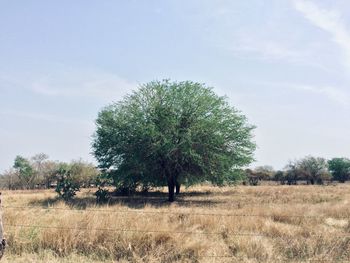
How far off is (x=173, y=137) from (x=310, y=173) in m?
76.9

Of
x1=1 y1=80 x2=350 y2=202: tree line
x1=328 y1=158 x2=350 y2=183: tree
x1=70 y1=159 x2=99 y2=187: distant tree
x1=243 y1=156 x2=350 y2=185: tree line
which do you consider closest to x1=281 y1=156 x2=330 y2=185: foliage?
x1=243 y1=156 x2=350 y2=185: tree line

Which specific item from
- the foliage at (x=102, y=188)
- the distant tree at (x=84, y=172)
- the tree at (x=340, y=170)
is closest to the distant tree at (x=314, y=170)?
the tree at (x=340, y=170)

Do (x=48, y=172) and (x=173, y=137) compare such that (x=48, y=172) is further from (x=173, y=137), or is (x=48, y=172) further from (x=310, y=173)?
Result: (x=310, y=173)

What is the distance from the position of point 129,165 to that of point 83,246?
25538 mm

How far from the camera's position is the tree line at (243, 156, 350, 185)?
100562 mm

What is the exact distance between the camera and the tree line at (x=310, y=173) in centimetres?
10056

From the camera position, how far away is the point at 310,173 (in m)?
100

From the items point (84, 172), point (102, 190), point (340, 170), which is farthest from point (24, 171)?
point (340, 170)

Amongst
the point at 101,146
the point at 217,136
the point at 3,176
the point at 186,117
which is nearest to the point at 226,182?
the point at 217,136

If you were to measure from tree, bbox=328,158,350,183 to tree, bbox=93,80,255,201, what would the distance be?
8647cm

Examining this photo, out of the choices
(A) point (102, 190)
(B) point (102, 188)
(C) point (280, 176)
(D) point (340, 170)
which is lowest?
(A) point (102, 190)

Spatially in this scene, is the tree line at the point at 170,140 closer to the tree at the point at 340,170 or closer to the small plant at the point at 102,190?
the small plant at the point at 102,190

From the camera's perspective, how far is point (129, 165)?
113 feet

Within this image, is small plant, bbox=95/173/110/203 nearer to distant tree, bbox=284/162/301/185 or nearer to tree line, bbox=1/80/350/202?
tree line, bbox=1/80/350/202
